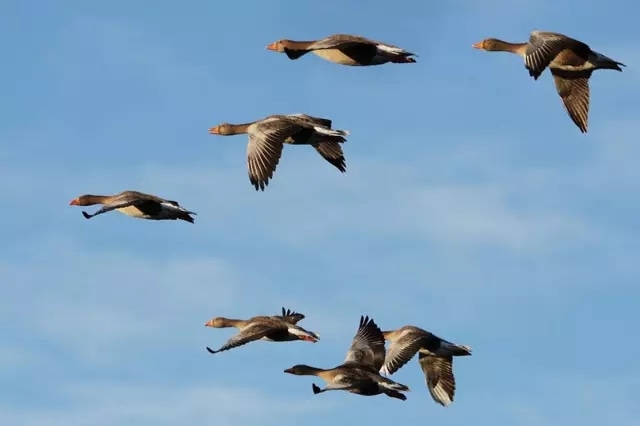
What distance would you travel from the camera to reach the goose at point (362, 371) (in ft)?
164

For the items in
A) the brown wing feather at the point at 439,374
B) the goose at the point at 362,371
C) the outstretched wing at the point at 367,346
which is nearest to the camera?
the goose at the point at 362,371

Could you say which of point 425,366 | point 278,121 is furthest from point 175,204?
point 425,366

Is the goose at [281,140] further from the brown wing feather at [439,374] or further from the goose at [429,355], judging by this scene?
the brown wing feather at [439,374]

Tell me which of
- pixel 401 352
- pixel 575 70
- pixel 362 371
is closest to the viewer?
pixel 362 371

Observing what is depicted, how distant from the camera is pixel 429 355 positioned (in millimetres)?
54969

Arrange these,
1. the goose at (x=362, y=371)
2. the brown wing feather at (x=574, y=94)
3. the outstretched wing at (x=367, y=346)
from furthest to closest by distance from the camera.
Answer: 1. the brown wing feather at (x=574, y=94)
2. the outstretched wing at (x=367, y=346)
3. the goose at (x=362, y=371)

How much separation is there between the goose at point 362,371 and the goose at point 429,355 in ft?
1.79

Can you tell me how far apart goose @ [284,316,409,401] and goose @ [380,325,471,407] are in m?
0.55

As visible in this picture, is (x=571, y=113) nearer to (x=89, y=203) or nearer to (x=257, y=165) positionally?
(x=257, y=165)

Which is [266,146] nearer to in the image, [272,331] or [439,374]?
[272,331]

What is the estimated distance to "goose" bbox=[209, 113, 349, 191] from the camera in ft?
167

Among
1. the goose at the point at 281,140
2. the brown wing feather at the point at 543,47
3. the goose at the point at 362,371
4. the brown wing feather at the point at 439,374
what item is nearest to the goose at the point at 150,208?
the goose at the point at 281,140

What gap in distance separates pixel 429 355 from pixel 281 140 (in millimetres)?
7465

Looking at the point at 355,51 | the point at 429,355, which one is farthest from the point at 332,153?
the point at 429,355
